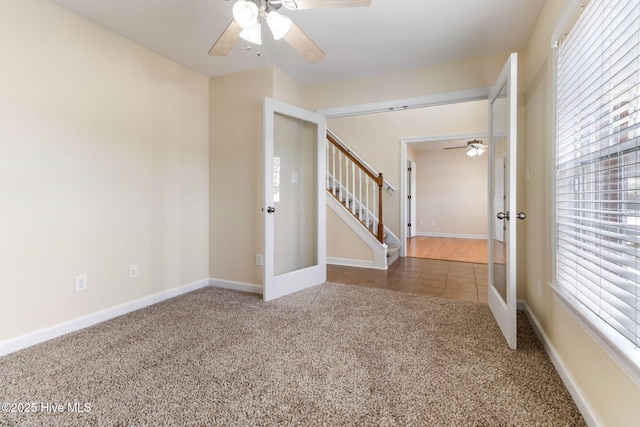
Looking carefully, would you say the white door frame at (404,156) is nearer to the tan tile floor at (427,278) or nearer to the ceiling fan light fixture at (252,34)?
the tan tile floor at (427,278)

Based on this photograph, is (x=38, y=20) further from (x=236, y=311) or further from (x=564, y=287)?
(x=564, y=287)

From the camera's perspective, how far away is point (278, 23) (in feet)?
5.47

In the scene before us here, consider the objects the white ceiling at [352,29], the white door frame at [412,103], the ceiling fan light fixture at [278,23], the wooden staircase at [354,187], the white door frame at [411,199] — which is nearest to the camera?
the ceiling fan light fixture at [278,23]

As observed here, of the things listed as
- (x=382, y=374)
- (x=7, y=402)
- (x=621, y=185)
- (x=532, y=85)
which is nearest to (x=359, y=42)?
(x=532, y=85)

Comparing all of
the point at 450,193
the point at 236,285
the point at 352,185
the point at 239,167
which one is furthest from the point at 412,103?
the point at 450,193

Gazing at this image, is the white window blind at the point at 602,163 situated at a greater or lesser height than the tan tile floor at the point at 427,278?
greater

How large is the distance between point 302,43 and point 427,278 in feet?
9.87

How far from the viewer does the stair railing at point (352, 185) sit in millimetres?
4707

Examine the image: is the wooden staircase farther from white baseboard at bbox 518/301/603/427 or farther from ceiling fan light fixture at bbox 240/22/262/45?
ceiling fan light fixture at bbox 240/22/262/45

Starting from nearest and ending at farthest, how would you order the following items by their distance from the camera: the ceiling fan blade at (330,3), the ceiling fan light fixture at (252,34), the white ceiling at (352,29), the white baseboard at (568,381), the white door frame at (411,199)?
the white baseboard at (568,381) → the ceiling fan blade at (330,3) → the ceiling fan light fixture at (252,34) → the white ceiling at (352,29) → the white door frame at (411,199)

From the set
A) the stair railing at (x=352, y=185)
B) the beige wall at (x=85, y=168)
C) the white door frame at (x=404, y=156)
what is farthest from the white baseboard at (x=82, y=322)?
the white door frame at (x=404, y=156)

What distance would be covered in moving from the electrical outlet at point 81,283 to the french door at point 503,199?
308cm

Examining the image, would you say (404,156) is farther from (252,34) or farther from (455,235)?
(252,34)

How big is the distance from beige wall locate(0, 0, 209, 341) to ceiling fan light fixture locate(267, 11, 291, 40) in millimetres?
1592
